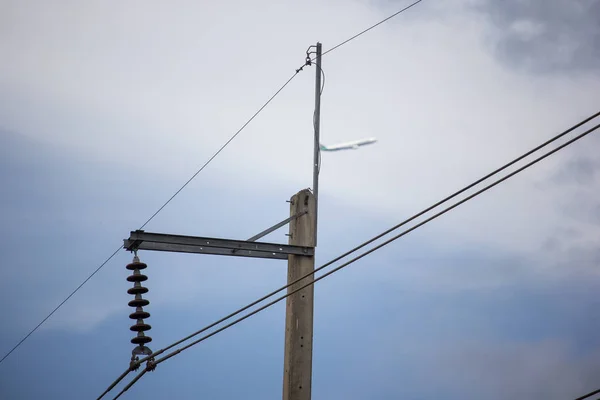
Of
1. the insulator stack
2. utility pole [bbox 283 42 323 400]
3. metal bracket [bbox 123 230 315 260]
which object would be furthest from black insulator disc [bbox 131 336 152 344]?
utility pole [bbox 283 42 323 400]

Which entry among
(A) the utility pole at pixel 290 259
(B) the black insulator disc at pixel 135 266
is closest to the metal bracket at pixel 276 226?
(A) the utility pole at pixel 290 259

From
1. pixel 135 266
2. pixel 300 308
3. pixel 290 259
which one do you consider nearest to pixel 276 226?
pixel 290 259

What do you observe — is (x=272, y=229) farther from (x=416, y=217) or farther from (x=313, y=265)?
(x=416, y=217)

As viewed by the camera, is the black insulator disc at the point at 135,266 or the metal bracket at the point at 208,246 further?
the black insulator disc at the point at 135,266

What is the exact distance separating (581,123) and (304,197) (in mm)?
3757

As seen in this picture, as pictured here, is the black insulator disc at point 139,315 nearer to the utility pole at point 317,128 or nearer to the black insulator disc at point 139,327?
the black insulator disc at point 139,327

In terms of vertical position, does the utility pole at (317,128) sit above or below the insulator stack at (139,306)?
above

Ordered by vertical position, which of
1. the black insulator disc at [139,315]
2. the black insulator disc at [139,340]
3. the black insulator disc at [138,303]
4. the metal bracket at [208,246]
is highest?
the metal bracket at [208,246]

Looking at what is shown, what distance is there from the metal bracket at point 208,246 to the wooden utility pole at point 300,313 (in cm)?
11

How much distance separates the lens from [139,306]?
32.6ft

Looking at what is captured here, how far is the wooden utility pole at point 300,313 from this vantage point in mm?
9550

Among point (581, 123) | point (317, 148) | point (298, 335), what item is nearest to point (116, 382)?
point (298, 335)

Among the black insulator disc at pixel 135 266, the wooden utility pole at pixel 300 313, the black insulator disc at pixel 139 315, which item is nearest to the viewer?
the wooden utility pole at pixel 300 313

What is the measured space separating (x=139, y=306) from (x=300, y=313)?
186 cm
